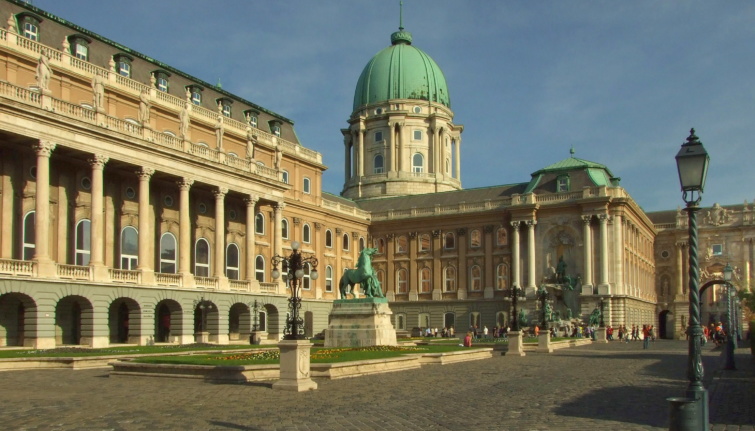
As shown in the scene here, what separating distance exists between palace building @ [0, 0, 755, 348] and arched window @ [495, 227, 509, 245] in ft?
0.43

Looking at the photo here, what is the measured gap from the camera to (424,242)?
89375mm

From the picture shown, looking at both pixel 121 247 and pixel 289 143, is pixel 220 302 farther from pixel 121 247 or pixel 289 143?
pixel 289 143

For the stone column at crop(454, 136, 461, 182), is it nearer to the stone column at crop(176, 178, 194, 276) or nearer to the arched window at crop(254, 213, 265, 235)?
the arched window at crop(254, 213, 265, 235)

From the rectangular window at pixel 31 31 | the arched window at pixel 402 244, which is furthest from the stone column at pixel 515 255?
the rectangular window at pixel 31 31

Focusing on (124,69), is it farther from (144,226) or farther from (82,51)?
(144,226)

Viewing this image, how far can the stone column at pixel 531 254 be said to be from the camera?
80319mm

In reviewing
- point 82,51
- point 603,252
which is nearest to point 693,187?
point 82,51

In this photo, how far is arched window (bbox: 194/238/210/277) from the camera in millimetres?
59516

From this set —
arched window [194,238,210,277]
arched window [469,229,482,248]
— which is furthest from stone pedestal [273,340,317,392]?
arched window [469,229,482,248]

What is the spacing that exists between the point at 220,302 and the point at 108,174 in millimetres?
11982

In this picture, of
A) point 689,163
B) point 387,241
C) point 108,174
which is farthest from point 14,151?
point 387,241

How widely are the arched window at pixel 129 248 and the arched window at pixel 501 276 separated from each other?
139 ft

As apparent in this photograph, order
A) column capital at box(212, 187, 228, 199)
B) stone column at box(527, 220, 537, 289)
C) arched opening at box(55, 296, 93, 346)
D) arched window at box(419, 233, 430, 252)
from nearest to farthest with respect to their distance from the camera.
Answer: arched opening at box(55, 296, 93, 346)
column capital at box(212, 187, 228, 199)
stone column at box(527, 220, 537, 289)
arched window at box(419, 233, 430, 252)

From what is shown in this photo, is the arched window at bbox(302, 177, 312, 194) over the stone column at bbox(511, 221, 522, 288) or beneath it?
over
